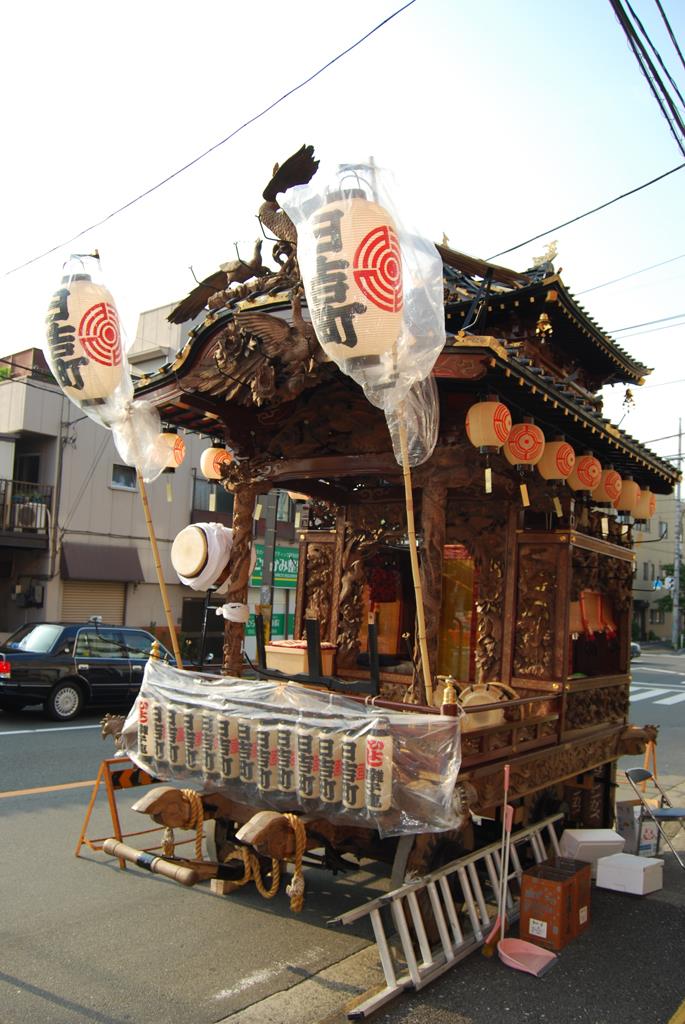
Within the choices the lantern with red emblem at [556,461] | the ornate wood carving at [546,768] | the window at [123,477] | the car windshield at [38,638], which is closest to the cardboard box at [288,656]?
the ornate wood carving at [546,768]

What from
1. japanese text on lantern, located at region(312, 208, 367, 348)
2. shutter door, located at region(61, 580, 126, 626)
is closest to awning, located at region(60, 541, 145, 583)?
shutter door, located at region(61, 580, 126, 626)

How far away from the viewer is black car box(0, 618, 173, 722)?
1342 cm

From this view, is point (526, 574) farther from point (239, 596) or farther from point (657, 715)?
point (657, 715)

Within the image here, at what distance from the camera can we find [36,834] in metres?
7.29

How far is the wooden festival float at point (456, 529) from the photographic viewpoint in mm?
5363

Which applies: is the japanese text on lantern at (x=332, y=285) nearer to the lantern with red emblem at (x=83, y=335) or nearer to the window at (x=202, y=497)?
the lantern with red emblem at (x=83, y=335)

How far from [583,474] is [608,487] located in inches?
27.8

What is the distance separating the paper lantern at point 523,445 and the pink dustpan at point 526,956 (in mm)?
3417

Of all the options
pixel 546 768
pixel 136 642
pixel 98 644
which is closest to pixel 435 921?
pixel 546 768

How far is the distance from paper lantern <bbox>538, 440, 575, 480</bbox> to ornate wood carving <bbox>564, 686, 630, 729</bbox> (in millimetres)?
2006

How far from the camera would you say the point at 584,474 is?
22.7ft

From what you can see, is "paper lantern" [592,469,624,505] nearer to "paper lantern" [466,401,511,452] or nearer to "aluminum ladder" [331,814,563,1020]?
"paper lantern" [466,401,511,452]

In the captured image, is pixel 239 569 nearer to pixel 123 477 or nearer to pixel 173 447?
pixel 173 447

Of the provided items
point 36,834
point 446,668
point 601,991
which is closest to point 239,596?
point 446,668
